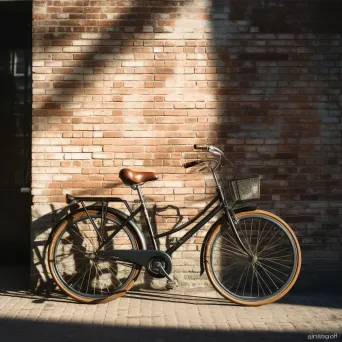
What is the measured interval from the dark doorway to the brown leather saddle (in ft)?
6.10

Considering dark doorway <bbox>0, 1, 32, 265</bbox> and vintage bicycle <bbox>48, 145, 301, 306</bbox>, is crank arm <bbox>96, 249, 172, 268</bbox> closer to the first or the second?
vintage bicycle <bbox>48, 145, 301, 306</bbox>

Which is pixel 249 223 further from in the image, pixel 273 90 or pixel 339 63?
pixel 339 63

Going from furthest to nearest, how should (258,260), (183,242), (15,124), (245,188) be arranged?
(15,124)
(258,260)
(183,242)
(245,188)

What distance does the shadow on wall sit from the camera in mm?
5508

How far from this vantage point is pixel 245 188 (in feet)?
16.2

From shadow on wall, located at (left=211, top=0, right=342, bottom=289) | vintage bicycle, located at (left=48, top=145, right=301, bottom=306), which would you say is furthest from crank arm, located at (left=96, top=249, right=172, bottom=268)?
shadow on wall, located at (left=211, top=0, right=342, bottom=289)

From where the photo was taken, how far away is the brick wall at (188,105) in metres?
5.46

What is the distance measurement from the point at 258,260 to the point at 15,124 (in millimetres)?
3316

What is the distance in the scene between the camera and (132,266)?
5.16 meters

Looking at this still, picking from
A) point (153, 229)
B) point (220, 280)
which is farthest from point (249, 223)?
point (153, 229)

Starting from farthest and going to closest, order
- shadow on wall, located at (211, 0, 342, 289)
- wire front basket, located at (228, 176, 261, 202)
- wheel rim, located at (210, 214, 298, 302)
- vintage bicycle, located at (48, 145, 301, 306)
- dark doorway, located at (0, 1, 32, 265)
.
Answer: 1. dark doorway, located at (0, 1, 32, 265)
2. shadow on wall, located at (211, 0, 342, 289)
3. wheel rim, located at (210, 214, 298, 302)
4. vintage bicycle, located at (48, 145, 301, 306)
5. wire front basket, located at (228, 176, 261, 202)

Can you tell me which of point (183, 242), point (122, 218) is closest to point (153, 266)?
point (183, 242)

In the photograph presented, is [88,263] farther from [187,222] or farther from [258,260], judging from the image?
[258,260]

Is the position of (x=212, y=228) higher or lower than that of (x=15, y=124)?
lower
